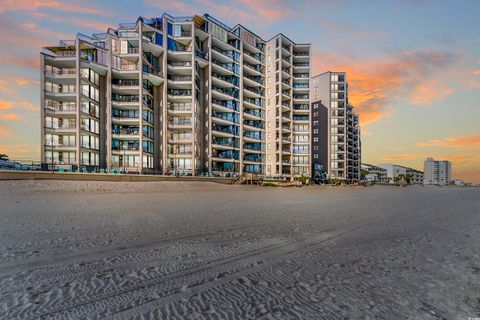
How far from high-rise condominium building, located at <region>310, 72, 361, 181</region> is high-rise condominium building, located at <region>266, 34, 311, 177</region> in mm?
17150

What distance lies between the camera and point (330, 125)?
92500mm

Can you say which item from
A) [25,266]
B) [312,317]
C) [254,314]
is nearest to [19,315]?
[25,266]

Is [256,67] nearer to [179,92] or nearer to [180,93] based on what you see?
[179,92]

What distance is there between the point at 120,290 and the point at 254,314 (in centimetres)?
188

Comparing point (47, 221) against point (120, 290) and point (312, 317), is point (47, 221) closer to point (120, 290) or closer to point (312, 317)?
point (120, 290)

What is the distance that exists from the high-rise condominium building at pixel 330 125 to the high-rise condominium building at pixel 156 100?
3599 centimetres

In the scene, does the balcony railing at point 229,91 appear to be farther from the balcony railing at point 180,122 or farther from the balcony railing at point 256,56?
the balcony railing at point 256,56

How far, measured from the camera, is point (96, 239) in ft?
18.9

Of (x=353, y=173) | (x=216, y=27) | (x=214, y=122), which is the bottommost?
(x=353, y=173)

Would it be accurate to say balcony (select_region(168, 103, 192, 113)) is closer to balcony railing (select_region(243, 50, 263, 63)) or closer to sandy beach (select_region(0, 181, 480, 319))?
balcony railing (select_region(243, 50, 263, 63))

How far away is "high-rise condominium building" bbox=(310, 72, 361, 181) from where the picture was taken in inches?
3561

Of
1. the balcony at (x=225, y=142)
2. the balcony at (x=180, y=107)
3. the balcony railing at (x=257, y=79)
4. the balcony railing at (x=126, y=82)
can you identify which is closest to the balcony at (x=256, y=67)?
the balcony railing at (x=257, y=79)

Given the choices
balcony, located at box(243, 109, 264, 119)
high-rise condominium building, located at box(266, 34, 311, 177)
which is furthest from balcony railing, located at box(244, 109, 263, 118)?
high-rise condominium building, located at box(266, 34, 311, 177)

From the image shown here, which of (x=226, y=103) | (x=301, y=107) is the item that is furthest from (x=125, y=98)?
(x=301, y=107)
